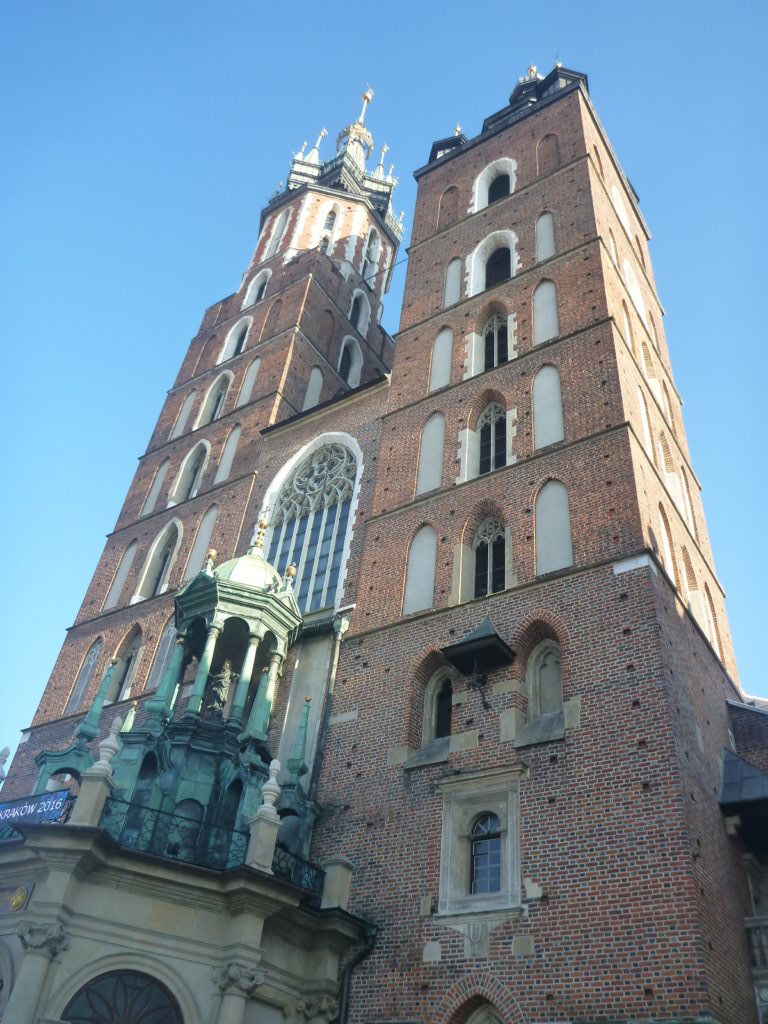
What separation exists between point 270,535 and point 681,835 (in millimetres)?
13985

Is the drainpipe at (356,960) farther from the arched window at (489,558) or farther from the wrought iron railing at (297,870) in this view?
the arched window at (489,558)

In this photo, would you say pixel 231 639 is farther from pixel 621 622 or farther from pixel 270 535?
pixel 621 622

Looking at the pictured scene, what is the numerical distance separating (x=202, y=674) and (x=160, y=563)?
388 inches

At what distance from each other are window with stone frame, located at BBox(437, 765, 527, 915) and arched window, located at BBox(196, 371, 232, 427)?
59.8ft

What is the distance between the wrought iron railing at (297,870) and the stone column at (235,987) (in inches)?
57.8

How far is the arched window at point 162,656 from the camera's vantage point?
2153 centimetres

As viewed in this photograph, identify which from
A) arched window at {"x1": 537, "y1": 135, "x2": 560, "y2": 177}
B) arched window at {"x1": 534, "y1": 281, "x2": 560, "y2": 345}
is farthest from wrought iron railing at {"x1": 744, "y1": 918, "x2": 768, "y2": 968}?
arched window at {"x1": 537, "y1": 135, "x2": 560, "y2": 177}

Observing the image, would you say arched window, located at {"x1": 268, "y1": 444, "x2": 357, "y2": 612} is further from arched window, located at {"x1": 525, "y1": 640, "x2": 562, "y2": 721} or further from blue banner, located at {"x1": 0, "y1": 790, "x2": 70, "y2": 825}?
blue banner, located at {"x1": 0, "y1": 790, "x2": 70, "y2": 825}

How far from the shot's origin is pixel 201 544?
24547 mm

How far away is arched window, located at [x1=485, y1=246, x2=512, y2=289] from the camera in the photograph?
23859 mm

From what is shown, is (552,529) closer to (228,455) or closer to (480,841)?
(480,841)

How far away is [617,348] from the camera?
18719 mm

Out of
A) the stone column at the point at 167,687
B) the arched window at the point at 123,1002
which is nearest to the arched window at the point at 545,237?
the stone column at the point at 167,687

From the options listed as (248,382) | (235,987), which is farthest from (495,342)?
(235,987)
